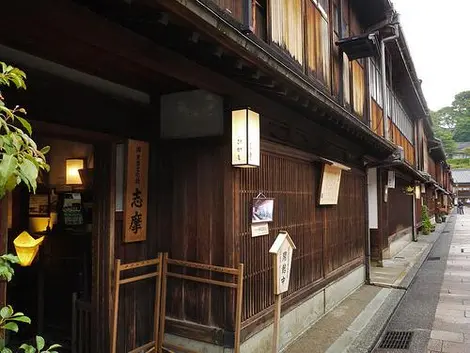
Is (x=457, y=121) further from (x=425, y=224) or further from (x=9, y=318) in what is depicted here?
(x=9, y=318)

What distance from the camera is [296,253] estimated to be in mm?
8578

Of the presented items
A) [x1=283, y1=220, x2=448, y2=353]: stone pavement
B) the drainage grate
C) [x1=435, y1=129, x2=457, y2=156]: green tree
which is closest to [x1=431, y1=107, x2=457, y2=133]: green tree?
[x1=435, y1=129, x2=457, y2=156]: green tree

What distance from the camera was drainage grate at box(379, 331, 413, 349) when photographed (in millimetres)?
8312

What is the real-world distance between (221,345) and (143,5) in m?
4.85

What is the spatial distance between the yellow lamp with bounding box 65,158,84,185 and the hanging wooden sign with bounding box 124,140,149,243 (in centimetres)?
200

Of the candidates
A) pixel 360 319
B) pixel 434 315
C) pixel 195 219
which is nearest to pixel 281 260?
pixel 195 219

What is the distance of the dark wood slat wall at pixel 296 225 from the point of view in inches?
261

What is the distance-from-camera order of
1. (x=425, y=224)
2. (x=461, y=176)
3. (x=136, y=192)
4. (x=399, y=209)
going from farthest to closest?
(x=461, y=176)
(x=425, y=224)
(x=399, y=209)
(x=136, y=192)

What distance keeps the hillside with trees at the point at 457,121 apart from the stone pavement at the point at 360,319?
111 metres

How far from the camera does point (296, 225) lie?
863cm

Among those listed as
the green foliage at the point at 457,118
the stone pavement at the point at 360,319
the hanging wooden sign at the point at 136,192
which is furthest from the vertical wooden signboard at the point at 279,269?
the green foliage at the point at 457,118

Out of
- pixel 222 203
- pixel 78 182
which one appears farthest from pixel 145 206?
pixel 78 182

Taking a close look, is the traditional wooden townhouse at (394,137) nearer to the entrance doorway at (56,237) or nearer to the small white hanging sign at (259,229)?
the small white hanging sign at (259,229)

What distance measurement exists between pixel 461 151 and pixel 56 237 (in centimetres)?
12790
